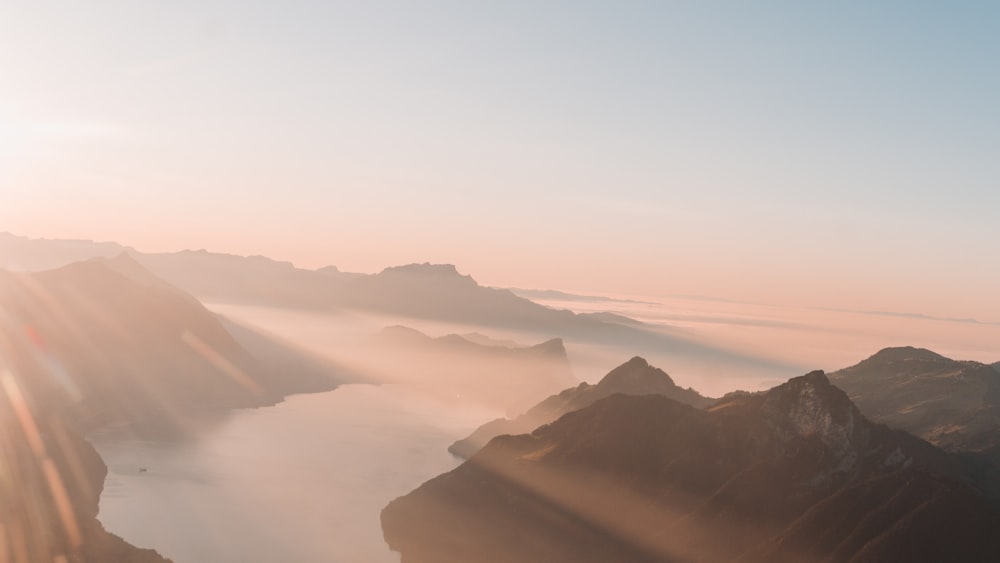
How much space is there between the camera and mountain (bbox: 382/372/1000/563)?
84.1m

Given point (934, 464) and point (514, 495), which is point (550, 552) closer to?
point (514, 495)

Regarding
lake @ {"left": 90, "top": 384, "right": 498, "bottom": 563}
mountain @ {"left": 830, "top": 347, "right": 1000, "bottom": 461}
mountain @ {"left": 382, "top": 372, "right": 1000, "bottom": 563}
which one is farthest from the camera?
mountain @ {"left": 830, "top": 347, "right": 1000, "bottom": 461}

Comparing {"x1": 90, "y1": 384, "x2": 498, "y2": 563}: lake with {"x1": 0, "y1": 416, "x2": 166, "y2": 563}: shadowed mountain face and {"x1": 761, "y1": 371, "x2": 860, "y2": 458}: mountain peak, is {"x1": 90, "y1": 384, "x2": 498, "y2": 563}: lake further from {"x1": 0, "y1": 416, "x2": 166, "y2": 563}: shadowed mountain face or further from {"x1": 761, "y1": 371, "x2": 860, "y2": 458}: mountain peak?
{"x1": 761, "y1": 371, "x2": 860, "y2": 458}: mountain peak

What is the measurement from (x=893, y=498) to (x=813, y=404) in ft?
62.4

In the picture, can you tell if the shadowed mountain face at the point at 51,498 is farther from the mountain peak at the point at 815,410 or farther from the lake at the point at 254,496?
the mountain peak at the point at 815,410

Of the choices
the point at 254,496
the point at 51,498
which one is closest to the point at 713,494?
the point at 254,496

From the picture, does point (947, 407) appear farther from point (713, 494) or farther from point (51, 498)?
point (51, 498)

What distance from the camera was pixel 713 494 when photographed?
100m

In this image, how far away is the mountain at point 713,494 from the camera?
84125 mm

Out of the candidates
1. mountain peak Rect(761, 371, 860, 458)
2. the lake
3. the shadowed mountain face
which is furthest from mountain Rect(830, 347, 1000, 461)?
the shadowed mountain face

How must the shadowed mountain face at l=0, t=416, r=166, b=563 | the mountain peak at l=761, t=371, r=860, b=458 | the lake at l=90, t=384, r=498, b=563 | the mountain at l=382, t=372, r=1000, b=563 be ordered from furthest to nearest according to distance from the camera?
the lake at l=90, t=384, r=498, b=563 → the mountain peak at l=761, t=371, r=860, b=458 → the shadowed mountain face at l=0, t=416, r=166, b=563 → the mountain at l=382, t=372, r=1000, b=563

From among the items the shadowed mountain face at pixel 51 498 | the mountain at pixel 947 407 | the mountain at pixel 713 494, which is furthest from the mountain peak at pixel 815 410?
the shadowed mountain face at pixel 51 498

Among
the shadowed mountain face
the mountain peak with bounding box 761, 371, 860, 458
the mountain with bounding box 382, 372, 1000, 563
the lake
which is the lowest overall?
the lake

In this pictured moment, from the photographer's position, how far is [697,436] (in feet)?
360
